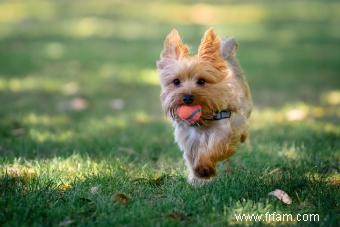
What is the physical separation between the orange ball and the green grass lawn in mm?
534

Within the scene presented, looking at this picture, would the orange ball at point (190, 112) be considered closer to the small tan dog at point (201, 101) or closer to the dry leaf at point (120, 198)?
the small tan dog at point (201, 101)

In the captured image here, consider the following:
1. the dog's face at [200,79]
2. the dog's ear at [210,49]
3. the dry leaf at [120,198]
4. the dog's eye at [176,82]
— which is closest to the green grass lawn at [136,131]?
the dry leaf at [120,198]

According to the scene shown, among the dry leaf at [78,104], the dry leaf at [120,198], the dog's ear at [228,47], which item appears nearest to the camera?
the dry leaf at [120,198]

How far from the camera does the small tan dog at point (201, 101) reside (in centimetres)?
551

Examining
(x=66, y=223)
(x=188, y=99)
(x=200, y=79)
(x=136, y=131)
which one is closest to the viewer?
(x=66, y=223)

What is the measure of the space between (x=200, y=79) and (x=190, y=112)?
1.10ft

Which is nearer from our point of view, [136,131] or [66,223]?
[66,223]

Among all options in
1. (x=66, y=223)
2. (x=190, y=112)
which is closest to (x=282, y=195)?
(x=190, y=112)

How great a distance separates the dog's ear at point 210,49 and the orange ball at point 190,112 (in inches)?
17.9

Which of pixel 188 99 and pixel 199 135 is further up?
pixel 188 99

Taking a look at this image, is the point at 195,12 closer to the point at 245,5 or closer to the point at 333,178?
Result: the point at 245,5

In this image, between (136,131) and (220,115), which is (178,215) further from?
(136,131)

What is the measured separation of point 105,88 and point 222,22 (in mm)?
11372

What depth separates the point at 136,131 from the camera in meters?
8.39
